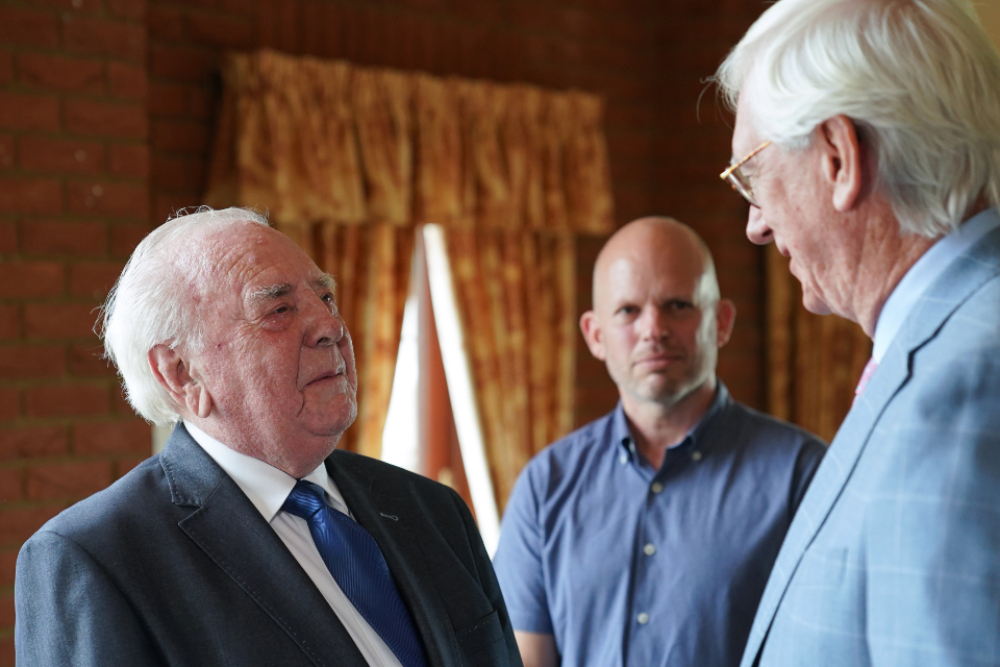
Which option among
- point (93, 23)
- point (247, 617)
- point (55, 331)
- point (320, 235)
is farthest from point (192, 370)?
point (320, 235)

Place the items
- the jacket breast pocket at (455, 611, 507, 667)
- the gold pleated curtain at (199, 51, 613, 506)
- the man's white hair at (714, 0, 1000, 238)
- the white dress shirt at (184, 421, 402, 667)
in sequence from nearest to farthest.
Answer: the man's white hair at (714, 0, 1000, 238) < the white dress shirt at (184, 421, 402, 667) < the jacket breast pocket at (455, 611, 507, 667) < the gold pleated curtain at (199, 51, 613, 506)

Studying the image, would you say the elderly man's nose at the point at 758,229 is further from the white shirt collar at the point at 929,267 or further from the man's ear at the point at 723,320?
the man's ear at the point at 723,320

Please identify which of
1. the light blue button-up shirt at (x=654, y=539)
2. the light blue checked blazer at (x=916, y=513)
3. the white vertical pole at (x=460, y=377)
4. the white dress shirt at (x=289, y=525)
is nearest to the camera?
the light blue checked blazer at (x=916, y=513)

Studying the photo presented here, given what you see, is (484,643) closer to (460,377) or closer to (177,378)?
(177,378)

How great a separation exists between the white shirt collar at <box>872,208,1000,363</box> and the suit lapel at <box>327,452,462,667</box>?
32.2 inches

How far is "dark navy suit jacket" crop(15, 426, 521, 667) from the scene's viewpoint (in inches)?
47.3

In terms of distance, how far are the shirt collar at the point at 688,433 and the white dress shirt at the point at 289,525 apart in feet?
2.99

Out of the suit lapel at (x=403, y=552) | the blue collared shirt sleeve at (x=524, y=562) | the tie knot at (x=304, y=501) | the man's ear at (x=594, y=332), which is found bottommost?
the blue collared shirt sleeve at (x=524, y=562)

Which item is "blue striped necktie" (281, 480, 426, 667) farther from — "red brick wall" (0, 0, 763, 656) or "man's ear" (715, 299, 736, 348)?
"red brick wall" (0, 0, 763, 656)

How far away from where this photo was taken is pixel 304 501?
1453mm

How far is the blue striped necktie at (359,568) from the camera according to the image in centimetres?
140

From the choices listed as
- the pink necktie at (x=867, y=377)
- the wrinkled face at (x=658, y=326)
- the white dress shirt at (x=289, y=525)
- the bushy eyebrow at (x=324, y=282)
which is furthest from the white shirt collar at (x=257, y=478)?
the wrinkled face at (x=658, y=326)

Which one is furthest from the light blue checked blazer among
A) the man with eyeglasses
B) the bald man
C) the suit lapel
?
the bald man

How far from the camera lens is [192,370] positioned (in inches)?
57.4
